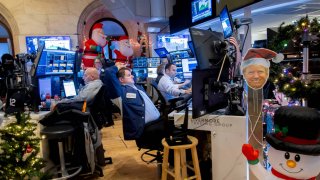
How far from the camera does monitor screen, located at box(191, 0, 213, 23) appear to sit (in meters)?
5.74

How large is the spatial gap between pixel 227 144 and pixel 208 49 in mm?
807

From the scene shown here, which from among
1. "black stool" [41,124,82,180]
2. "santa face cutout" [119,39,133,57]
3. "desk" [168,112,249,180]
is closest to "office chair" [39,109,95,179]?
"black stool" [41,124,82,180]

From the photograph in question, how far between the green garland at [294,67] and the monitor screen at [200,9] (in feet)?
10.6

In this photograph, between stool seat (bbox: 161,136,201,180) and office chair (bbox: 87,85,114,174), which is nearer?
stool seat (bbox: 161,136,201,180)

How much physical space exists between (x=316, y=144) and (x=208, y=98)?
2.65 feet

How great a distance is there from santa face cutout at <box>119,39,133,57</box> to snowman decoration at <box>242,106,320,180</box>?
687 centimetres

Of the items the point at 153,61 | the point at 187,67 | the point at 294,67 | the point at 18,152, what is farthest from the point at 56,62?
the point at 153,61

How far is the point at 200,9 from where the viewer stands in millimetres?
6121

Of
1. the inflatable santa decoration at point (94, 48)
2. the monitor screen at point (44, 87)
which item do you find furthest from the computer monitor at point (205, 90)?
the inflatable santa decoration at point (94, 48)

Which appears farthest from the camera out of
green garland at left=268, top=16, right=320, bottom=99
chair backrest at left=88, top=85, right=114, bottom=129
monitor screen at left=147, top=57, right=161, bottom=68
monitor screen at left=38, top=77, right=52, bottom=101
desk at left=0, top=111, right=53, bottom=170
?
monitor screen at left=147, top=57, right=161, bottom=68

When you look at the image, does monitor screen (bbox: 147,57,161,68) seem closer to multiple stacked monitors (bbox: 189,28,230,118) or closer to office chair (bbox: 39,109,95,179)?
office chair (bbox: 39,109,95,179)

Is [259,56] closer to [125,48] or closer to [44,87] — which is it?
[44,87]

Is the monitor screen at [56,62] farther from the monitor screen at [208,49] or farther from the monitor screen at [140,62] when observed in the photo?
the monitor screen at [140,62]

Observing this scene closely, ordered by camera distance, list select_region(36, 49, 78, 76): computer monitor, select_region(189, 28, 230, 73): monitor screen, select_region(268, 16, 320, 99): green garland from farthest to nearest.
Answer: select_region(36, 49, 78, 76): computer monitor, select_region(268, 16, 320, 99): green garland, select_region(189, 28, 230, 73): monitor screen
